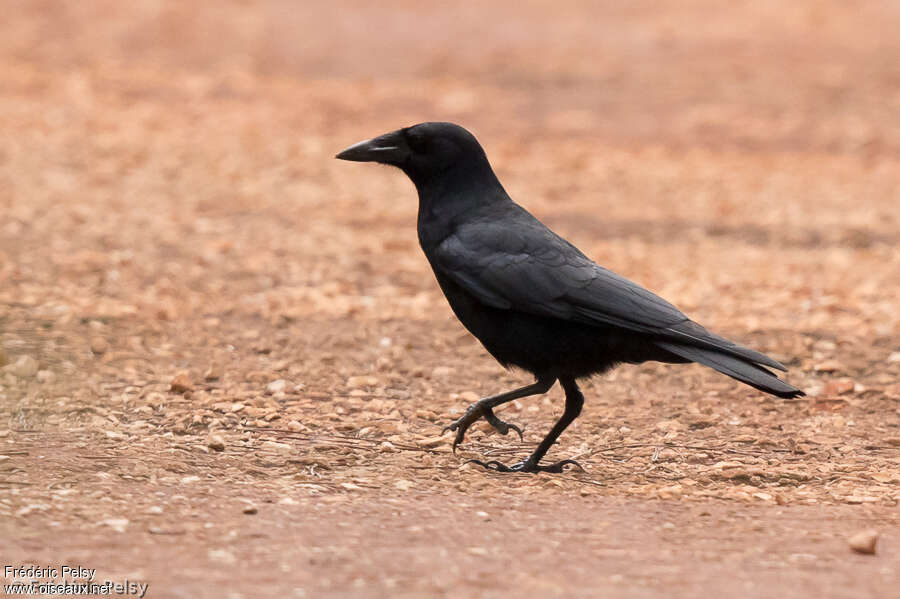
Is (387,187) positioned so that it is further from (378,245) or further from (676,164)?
(676,164)

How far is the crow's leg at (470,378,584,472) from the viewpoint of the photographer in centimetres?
520

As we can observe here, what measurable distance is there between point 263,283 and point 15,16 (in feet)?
46.2

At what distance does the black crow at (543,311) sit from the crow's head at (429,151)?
0.25 ft

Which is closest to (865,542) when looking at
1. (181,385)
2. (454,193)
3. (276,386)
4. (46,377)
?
(454,193)

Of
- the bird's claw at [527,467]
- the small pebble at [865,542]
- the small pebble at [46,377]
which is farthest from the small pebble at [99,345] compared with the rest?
the small pebble at [865,542]

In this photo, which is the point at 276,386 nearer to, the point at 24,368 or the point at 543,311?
the point at 24,368

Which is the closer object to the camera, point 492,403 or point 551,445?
point 492,403

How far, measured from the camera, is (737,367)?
16.0 ft

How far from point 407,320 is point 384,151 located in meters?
2.39

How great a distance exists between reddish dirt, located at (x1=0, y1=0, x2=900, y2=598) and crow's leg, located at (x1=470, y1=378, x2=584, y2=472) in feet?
0.53

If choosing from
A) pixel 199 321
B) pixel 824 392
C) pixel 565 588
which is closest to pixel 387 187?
pixel 199 321

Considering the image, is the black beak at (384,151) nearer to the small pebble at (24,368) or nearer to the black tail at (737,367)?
the black tail at (737,367)

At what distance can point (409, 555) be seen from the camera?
158 inches

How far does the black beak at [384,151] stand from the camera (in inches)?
221
